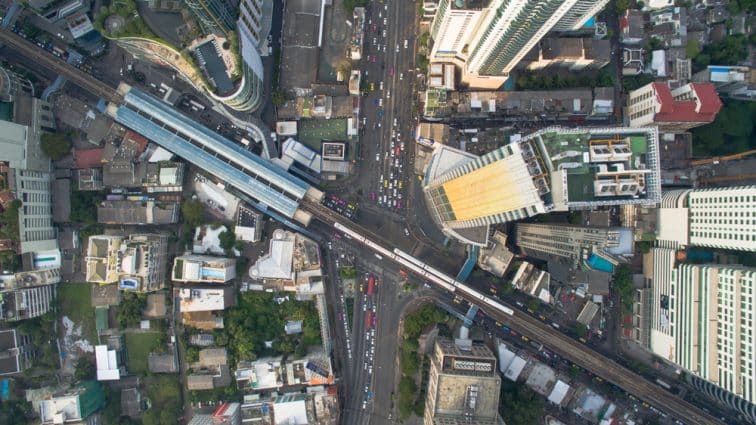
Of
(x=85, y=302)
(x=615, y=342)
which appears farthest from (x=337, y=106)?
(x=615, y=342)

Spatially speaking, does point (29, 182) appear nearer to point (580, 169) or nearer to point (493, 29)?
point (493, 29)

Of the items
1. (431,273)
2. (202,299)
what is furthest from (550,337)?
(202,299)

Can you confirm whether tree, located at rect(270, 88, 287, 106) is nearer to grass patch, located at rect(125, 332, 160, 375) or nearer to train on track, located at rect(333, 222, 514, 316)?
train on track, located at rect(333, 222, 514, 316)

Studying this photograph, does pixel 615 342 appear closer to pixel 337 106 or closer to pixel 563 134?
pixel 563 134

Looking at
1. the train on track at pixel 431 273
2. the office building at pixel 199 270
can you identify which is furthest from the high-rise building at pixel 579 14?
the office building at pixel 199 270

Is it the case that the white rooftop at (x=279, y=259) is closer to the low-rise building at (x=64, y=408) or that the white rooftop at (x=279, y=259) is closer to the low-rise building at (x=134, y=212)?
the low-rise building at (x=134, y=212)

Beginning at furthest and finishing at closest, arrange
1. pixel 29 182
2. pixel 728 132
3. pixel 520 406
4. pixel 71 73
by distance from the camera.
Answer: pixel 71 73, pixel 728 132, pixel 29 182, pixel 520 406
